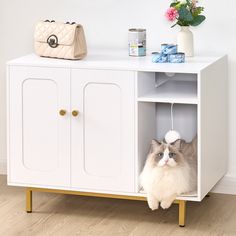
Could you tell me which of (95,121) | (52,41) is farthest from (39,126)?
(52,41)

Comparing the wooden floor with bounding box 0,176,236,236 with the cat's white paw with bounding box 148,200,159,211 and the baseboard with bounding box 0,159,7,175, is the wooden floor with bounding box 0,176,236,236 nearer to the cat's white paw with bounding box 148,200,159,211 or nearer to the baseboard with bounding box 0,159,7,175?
the cat's white paw with bounding box 148,200,159,211

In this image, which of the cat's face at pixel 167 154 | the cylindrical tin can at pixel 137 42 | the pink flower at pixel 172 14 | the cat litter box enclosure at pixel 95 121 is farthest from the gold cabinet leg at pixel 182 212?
the pink flower at pixel 172 14

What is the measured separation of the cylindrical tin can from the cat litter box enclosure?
0.06 meters

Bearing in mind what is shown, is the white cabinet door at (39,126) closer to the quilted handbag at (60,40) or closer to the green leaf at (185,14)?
the quilted handbag at (60,40)

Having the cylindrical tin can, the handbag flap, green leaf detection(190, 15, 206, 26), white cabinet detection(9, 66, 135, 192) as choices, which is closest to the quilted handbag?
the handbag flap

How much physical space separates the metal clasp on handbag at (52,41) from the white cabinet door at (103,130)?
218mm

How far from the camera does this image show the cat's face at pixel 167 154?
11.1 feet

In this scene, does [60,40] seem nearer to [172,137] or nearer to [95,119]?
[95,119]

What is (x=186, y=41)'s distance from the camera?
3.66 metres

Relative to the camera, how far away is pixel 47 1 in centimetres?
402

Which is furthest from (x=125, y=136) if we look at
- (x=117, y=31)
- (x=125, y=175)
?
(x=117, y=31)

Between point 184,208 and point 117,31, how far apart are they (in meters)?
1.00

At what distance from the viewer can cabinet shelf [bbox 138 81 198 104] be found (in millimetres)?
3359

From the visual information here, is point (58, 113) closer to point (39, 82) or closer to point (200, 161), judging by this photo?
point (39, 82)
